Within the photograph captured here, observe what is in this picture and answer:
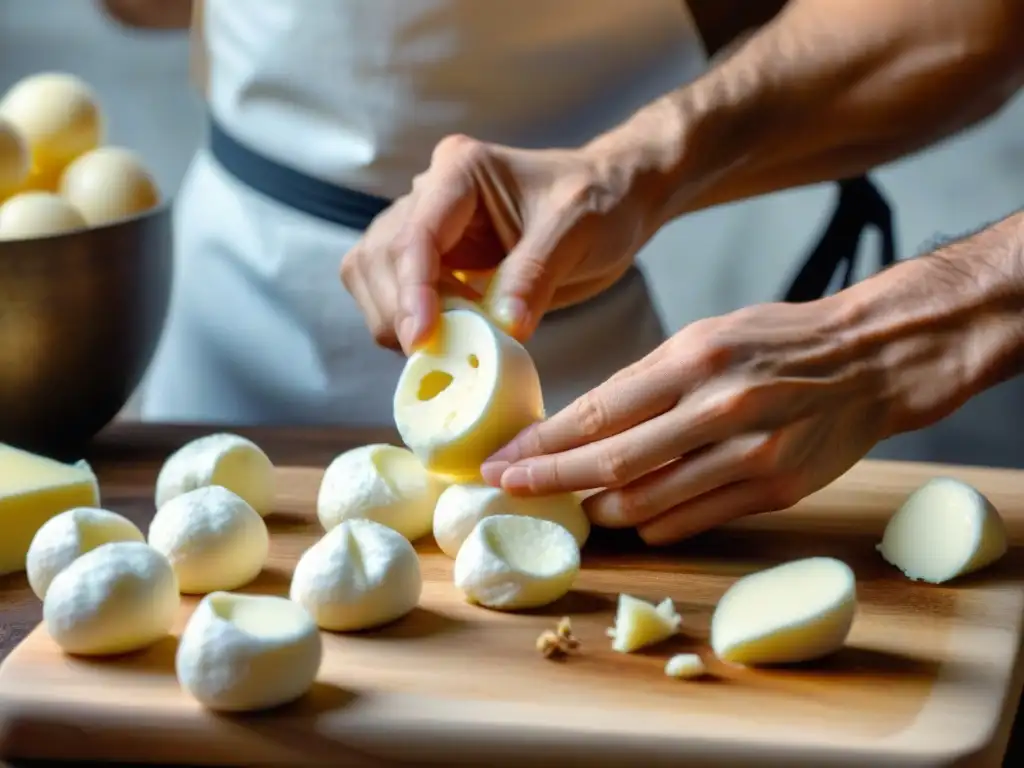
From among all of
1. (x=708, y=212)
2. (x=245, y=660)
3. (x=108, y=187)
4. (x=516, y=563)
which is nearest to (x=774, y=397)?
(x=516, y=563)

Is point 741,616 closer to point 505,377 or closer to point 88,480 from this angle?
point 505,377

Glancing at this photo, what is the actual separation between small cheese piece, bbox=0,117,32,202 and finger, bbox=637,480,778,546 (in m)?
0.76

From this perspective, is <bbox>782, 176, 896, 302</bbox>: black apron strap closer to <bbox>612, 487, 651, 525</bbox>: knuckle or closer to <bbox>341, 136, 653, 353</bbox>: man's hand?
<bbox>341, 136, 653, 353</bbox>: man's hand

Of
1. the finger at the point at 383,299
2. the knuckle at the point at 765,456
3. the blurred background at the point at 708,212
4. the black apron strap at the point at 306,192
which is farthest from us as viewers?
the blurred background at the point at 708,212

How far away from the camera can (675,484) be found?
1.12m

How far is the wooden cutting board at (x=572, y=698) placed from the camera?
0.85 m

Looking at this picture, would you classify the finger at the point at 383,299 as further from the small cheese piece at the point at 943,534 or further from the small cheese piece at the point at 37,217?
the small cheese piece at the point at 943,534

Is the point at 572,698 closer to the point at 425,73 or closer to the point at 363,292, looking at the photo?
the point at 363,292

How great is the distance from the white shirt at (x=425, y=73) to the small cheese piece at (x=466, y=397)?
41 cm

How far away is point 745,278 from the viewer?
9.31 ft

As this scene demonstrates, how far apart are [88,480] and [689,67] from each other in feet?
2.88

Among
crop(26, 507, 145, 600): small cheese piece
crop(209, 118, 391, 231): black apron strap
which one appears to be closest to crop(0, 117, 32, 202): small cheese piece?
crop(209, 118, 391, 231): black apron strap

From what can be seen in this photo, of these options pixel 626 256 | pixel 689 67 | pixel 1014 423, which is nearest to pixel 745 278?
pixel 1014 423

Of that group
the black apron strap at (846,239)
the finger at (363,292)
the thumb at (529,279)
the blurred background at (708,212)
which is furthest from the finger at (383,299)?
the blurred background at (708,212)
